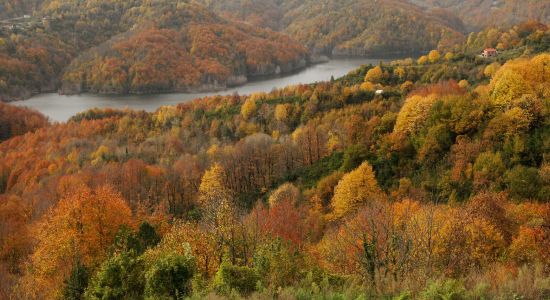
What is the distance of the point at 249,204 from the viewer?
45062 millimetres

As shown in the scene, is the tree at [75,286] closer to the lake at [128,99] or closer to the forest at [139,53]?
→ the lake at [128,99]

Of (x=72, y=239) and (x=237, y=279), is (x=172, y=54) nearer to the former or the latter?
(x=72, y=239)

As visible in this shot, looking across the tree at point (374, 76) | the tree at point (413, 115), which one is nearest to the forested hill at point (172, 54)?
the tree at point (374, 76)

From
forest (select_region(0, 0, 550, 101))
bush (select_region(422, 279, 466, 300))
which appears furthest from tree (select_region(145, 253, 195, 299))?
forest (select_region(0, 0, 550, 101))

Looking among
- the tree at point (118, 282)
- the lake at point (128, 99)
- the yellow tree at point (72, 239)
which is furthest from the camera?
the lake at point (128, 99)

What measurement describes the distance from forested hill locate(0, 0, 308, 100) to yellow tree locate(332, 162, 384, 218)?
11374cm

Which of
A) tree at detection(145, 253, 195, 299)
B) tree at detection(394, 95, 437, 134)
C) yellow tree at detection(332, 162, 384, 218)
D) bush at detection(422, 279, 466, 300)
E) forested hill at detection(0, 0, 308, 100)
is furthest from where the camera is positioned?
forested hill at detection(0, 0, 308, 100)

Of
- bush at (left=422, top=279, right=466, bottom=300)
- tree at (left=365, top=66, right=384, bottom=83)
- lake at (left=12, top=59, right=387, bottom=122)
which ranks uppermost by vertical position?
tree at (left=365, top=66, right=384, bottom=83)

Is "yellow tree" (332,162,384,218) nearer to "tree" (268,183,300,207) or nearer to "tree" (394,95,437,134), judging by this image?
"tree" (268,183,300,207)

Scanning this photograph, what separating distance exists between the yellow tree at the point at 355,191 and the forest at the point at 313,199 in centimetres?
16

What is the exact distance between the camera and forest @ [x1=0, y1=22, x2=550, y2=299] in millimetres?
16609

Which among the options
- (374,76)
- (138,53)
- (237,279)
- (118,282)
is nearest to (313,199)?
(118,282)

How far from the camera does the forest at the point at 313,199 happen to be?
54.5 feet

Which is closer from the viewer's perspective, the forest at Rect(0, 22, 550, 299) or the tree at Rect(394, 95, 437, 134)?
the forest at Rect(0, 22, 550, 299)
